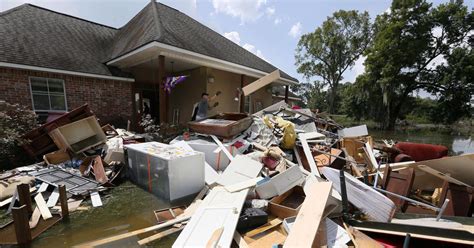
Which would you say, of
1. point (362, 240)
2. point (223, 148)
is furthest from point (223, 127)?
point (362, 240)

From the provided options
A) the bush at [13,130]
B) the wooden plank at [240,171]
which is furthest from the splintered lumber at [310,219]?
the bush at [13,130]

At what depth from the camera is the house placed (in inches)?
270

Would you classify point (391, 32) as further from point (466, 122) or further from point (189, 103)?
point (189, 103)

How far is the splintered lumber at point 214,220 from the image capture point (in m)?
2.39

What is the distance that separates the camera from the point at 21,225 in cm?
257

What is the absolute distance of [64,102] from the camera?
7.76 m

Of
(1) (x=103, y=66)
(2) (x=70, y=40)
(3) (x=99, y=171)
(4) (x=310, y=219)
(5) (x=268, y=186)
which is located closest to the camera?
(4) (x=310, y=219)

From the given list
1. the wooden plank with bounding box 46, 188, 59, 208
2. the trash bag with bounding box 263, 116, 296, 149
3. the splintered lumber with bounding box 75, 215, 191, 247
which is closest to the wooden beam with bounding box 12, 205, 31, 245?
the splintered lumber with bounding box 75, 215, 191, 247

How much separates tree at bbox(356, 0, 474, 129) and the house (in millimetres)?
15048

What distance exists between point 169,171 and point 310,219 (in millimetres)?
2445

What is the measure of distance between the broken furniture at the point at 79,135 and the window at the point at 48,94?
3.09m

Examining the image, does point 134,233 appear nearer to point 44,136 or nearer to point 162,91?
point 44,136

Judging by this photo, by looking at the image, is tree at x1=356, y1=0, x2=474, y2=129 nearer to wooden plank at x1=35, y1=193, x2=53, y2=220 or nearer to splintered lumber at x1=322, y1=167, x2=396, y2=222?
splintered lumber at x1=322, y1=167, x2=396, y2=222

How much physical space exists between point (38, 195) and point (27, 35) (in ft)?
24.3
